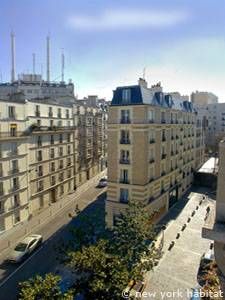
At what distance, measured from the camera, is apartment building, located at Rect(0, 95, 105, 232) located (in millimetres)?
38500

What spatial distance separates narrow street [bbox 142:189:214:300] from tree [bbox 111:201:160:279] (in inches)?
158

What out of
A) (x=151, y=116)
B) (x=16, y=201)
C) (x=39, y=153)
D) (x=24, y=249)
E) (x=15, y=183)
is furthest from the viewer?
(x=39, y=153)

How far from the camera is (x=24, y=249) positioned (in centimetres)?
3203

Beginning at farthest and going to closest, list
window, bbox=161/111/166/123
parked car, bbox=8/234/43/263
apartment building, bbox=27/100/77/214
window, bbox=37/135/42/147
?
window, bbox=37/135/42/147, apartment building, bbox=27/100/77/214, window, bbox=161/111/166/123, parked car, bbox=8/234/43/263

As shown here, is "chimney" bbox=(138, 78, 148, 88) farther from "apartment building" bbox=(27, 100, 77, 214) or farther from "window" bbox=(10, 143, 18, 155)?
"window" bbox=(10, 143, 18, 155)

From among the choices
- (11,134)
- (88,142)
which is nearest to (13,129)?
(11,134)

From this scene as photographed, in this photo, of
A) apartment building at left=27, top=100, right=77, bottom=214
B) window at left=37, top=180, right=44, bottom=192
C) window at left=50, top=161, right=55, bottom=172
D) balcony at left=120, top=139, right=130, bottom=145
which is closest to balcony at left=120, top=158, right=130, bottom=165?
balcony at left=120, top=139, right=130, bottom=145

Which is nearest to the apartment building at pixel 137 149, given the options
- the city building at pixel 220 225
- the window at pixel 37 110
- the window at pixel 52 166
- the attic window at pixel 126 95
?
the attic window at pixel 126 95

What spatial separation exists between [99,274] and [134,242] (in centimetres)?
623

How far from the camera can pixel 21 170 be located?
135 ft

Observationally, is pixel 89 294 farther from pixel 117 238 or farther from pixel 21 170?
pixel 21 170

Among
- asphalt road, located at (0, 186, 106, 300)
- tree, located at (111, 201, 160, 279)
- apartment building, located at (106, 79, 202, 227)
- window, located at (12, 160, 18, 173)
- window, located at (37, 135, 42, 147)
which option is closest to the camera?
tree, located at (111, 201, 160, 279)

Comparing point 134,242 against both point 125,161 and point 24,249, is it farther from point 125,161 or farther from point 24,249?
point 125,161

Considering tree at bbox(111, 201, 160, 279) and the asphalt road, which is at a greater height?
tree at bbox(111, 201, 160, 279)
